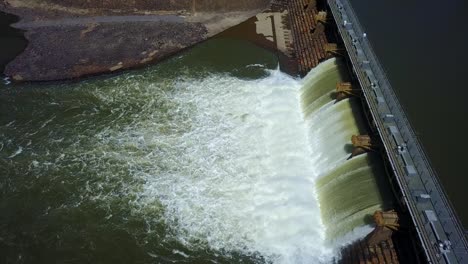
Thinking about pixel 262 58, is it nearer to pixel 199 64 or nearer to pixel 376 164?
pixel 199 64

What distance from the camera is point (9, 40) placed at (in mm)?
29156

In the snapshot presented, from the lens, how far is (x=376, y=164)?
1723 cm

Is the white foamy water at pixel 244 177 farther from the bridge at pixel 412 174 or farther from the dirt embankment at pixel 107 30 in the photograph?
the dirt embankment at pixel 107 30

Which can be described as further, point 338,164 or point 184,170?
point 184,170

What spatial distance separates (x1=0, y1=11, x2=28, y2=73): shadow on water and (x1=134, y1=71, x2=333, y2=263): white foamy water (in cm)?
1194

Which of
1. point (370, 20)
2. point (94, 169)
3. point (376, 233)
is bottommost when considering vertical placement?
point (94, 169)

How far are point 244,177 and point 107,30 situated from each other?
17298mm

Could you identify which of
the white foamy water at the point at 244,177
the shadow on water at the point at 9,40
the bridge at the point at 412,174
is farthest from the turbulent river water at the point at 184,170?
the shadow on water at the point at 9,40

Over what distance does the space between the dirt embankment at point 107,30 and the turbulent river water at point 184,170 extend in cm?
189

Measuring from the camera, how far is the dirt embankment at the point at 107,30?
26672 mm

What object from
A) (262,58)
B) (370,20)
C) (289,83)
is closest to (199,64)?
(262,58)

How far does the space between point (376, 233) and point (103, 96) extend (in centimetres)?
1686

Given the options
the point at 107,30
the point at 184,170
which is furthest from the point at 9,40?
the point at 184,170

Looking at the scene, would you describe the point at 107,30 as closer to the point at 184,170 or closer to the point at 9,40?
the point at 9,40
